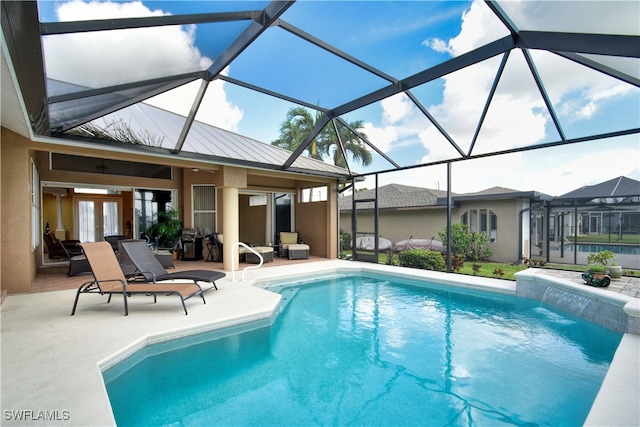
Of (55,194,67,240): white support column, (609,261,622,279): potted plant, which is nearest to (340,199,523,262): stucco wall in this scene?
(609,261,622,279): potted plant

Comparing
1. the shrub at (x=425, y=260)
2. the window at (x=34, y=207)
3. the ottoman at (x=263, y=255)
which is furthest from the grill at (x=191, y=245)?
the shrub at (x=425, y=260)

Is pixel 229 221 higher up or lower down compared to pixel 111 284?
higher up

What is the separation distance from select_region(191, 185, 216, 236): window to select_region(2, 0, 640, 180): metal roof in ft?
16.0

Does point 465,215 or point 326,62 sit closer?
point 326,62

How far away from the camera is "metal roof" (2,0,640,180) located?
3.84m

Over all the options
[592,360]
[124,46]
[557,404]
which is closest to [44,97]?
[124,46]

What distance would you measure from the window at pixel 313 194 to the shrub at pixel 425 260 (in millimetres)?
4273

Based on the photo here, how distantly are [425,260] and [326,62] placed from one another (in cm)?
768

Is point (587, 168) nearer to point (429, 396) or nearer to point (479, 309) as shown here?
point (479, 309)

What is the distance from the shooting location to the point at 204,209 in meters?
13.2

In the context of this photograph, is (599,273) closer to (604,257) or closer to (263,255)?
(604,257)

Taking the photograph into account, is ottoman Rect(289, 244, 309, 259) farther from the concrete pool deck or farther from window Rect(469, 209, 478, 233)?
window Rect(469, 209, 478, 233)


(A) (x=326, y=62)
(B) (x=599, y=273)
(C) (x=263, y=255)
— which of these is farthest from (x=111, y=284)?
(B) (x=599, y=273)

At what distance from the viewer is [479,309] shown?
674cm
